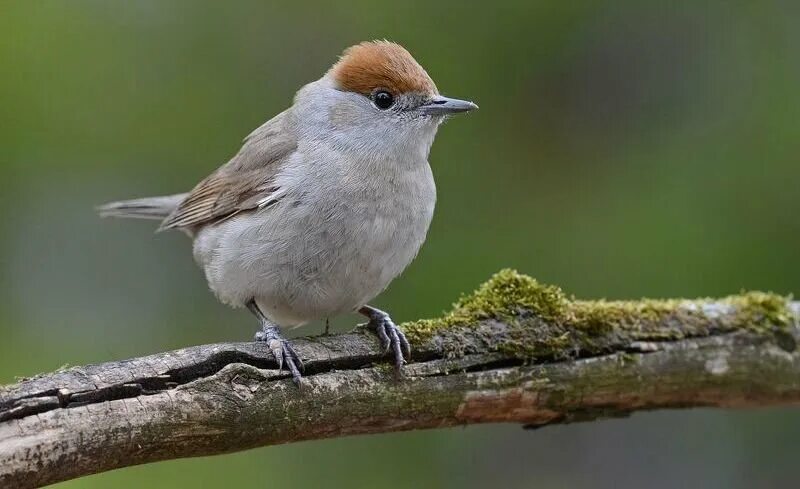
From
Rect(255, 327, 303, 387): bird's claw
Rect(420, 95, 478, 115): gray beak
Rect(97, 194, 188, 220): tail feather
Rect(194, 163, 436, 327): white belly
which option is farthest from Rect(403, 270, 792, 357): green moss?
Rect(97, 194, 188, 220): tail feather

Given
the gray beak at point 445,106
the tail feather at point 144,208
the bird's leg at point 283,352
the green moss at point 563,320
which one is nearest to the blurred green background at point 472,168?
the tail feather at point 144,208

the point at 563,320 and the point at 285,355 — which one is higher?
the point at 563,320

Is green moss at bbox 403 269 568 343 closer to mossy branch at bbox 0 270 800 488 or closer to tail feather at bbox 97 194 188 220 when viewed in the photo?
mossy branch at bbox 0 270 800 488

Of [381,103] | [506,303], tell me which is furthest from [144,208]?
[506,303]

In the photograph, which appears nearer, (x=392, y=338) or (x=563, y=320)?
(x=392, y=338)

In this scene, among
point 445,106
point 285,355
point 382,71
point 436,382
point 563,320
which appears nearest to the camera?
point 285,355

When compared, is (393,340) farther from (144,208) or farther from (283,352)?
(144,208)

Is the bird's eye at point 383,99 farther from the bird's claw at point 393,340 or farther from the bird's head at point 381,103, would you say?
the bird's claw at point 393,340

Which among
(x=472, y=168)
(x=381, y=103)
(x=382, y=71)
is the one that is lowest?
(x=472, y=168)
